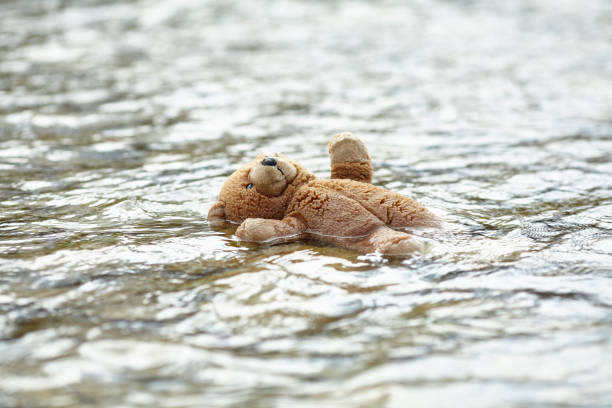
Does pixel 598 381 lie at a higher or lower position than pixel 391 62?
lower

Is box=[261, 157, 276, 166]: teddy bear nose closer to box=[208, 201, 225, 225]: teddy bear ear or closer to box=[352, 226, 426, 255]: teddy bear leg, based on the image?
box=[208, 201, 225, 225]: teddy bear ear

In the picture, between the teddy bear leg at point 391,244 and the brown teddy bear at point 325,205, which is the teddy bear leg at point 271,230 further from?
the teddy bear leg at point 391,244

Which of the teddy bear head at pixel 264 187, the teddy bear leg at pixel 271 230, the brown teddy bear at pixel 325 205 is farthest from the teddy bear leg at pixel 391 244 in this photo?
the teddy bear head at pixel 264 187

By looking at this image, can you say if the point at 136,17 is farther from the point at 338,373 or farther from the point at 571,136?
the point at 338,373

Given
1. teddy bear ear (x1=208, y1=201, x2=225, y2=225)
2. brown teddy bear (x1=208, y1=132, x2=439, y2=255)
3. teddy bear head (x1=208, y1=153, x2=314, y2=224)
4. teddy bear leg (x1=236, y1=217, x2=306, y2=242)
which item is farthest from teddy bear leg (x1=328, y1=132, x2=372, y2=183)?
teddy bear ear (x1=208, y1=201, x2=225, y2=225)

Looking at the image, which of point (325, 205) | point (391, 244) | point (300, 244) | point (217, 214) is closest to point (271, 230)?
point (300, 244)

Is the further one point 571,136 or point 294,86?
point 294,86

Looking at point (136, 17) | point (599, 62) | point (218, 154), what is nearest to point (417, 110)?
point (218, 154)
